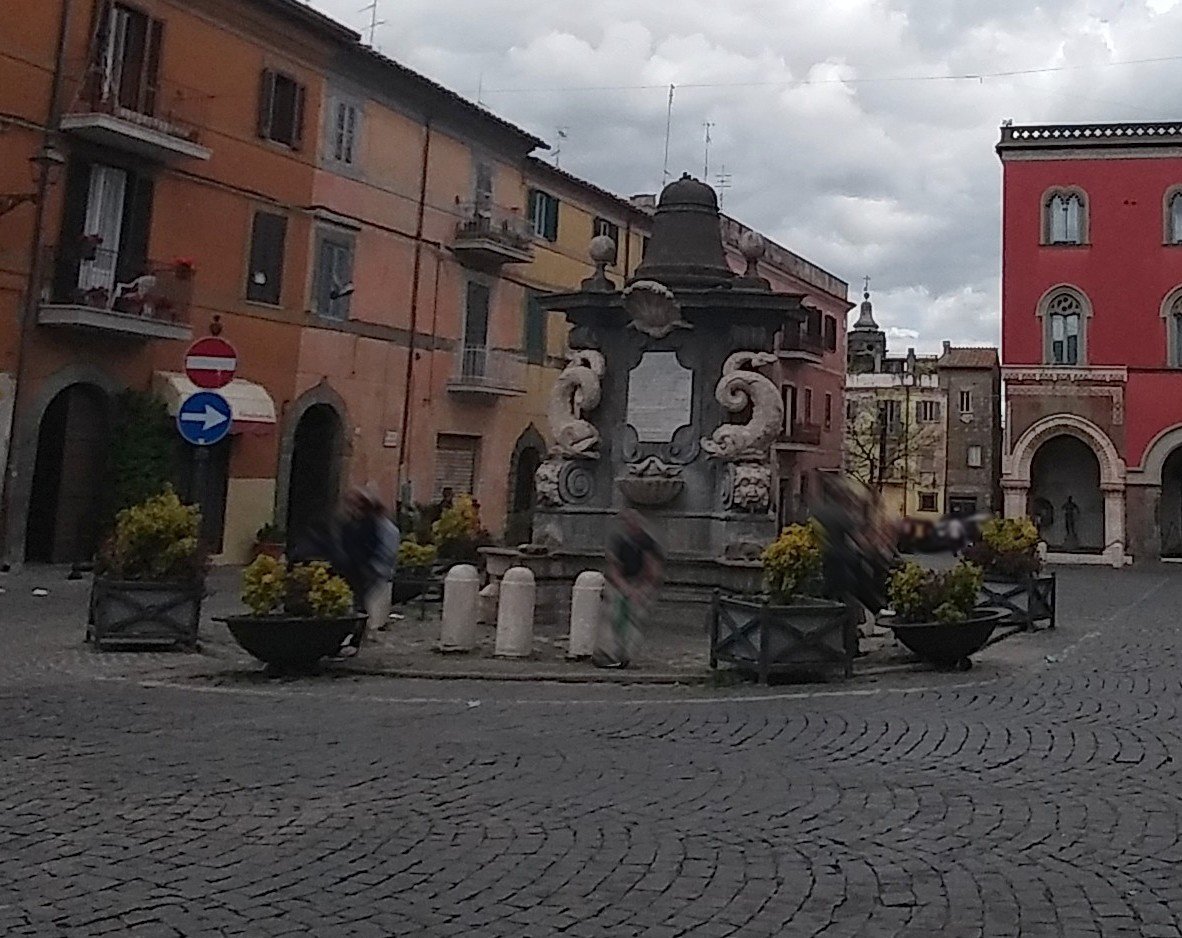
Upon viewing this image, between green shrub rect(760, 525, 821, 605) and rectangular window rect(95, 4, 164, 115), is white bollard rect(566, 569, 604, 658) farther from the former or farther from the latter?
rectangular window rect(95, 4, 164, 115)

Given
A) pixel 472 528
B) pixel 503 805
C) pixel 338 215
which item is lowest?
pixel 503 805

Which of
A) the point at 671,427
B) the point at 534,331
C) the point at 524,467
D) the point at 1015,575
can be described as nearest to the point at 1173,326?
the point at 534,331

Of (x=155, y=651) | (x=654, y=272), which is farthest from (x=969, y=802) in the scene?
(x=654, y=272)

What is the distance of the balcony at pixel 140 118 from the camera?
20266mm

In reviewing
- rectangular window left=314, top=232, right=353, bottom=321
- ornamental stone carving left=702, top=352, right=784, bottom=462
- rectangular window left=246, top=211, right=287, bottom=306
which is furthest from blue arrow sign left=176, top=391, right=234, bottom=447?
rectangular window left=314, top=232, right=353, bottom=321

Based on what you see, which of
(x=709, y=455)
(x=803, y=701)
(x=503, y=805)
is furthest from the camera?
(x=709, y=455)

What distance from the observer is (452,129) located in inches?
1182

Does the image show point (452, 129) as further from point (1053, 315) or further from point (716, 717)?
point (716, 717)

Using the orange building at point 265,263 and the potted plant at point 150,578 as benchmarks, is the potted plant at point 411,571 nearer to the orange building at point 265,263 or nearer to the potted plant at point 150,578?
the orange building at point 265,263

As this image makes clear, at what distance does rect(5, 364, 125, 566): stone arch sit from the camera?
64.6 ft

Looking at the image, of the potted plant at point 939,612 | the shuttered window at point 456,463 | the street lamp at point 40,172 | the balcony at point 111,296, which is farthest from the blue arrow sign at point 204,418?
the shuttered window at point 456,463

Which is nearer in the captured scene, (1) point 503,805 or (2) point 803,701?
(1) point 503,805

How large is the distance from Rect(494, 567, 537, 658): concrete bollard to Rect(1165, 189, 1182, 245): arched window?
34.9 metres

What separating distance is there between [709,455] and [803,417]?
3319cm
